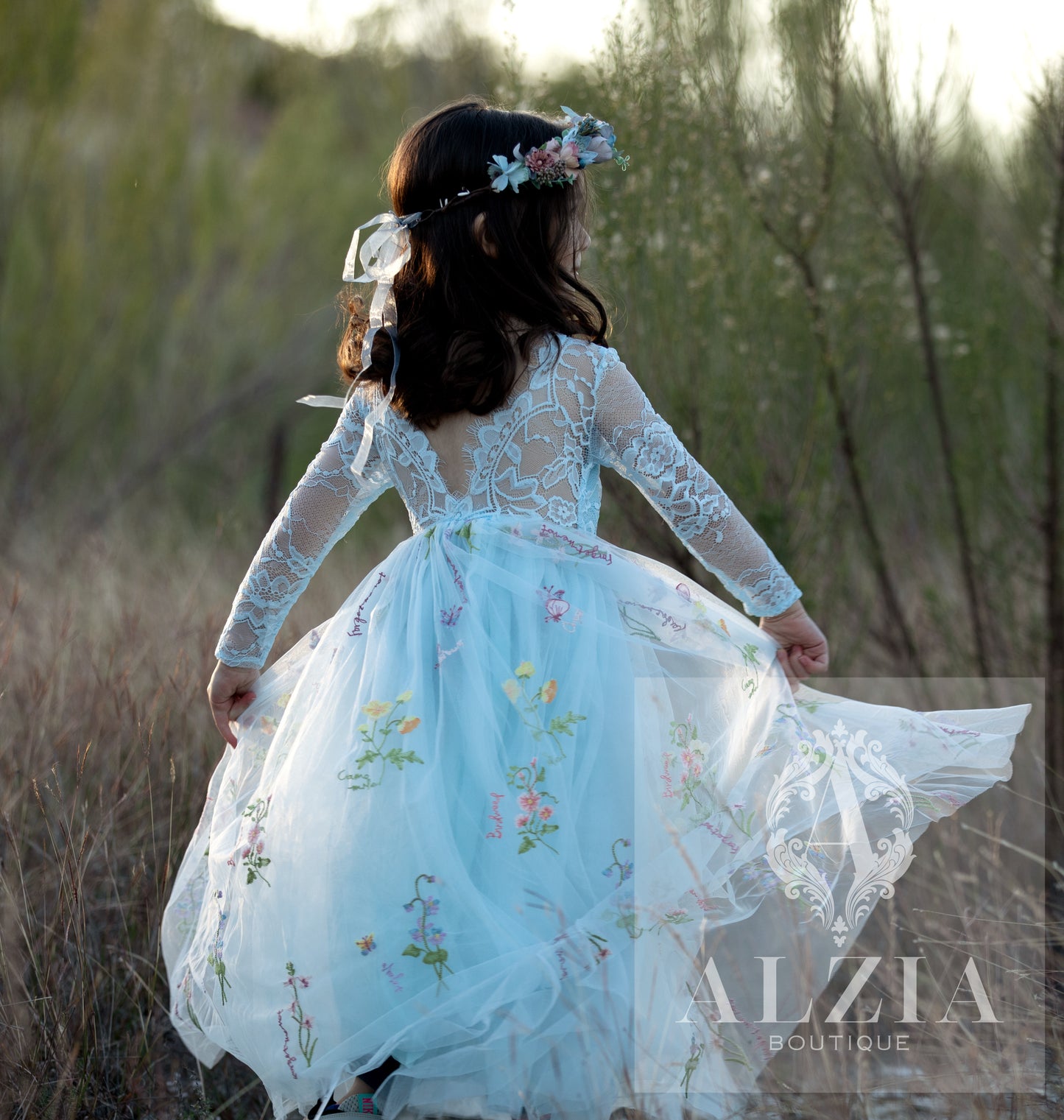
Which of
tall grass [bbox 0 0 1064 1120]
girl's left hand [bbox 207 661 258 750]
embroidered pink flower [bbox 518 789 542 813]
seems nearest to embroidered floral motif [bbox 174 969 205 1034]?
tall grass [bbox 0 0 1064 1120]

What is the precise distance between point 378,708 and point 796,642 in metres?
0.73

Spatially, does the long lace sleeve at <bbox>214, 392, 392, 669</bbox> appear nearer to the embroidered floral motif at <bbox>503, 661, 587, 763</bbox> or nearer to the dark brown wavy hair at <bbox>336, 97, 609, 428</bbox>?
the dark brown wavy hair at <bbox>336, 97, 609, 428</bbox>

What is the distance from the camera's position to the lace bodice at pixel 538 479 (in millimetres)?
1741

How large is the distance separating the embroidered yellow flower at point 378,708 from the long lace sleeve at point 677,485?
53 centimetres

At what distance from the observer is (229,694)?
195 centimetres

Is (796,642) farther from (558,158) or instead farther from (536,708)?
(558,158)

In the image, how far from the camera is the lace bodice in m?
1.74

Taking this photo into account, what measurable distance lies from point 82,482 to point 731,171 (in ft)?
14.7

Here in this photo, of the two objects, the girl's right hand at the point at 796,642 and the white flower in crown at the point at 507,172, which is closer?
the white flower in crown at the point at 507,172

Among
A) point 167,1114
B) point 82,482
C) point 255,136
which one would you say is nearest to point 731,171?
point 167,1114

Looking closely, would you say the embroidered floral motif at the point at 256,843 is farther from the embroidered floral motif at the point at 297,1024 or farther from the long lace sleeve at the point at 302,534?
the long lace sleeve at the point at 302,534

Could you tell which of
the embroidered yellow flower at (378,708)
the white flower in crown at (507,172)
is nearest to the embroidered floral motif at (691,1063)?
the embroidered yellow flower at (378,708)

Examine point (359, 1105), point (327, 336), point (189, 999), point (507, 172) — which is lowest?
point (359, 1105)

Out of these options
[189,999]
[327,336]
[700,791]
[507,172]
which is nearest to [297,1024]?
[189,999]
